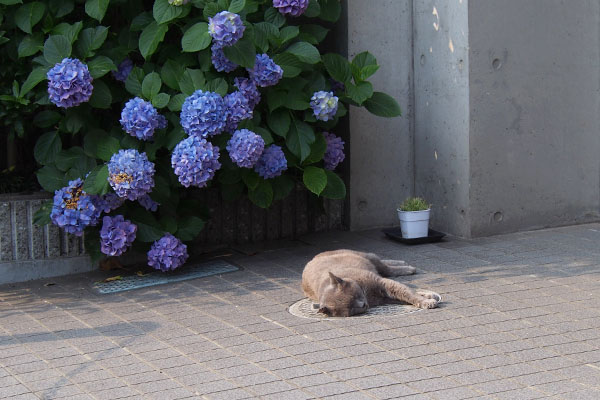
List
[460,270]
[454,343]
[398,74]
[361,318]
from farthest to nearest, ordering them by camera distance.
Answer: [398,74] → [460,270] → [361,318] → [454,343]

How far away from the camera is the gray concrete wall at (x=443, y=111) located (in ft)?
24.9

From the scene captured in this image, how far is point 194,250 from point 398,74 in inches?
93.1

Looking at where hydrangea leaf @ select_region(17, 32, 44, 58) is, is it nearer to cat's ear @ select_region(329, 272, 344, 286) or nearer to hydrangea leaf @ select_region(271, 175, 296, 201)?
hydrangea leaf @ select_region(271, 175, 296, 201)

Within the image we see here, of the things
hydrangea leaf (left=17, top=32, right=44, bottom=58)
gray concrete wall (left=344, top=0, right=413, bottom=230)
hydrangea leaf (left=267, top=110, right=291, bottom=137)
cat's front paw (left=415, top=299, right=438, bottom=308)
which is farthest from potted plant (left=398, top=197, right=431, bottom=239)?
hydrangea leaf (left=17, top=32, right=44, bottom=58)

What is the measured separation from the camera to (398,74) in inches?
317

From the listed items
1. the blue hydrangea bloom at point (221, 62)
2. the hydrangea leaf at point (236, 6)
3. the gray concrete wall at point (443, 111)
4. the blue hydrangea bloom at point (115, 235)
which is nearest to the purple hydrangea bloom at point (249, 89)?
the blue hydrangea bloom at point (221, 62)

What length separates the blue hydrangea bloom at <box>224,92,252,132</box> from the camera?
21.1 ft

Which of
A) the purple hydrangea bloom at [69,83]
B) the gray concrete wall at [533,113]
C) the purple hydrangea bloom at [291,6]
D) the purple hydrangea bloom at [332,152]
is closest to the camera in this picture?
the purple hydrangea bloom at [69,83]

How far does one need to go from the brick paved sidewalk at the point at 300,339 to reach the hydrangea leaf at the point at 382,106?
3.65 ft

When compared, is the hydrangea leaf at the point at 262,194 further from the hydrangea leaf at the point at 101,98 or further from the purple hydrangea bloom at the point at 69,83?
the purple hydrangea bloom at the point at 69,83

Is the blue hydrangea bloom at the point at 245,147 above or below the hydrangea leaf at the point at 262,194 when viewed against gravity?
above

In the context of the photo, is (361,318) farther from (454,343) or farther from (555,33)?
(555,33)

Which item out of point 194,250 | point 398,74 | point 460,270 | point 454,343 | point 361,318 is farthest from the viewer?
point 398,74

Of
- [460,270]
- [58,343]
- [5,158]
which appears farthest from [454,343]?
[5,158]
